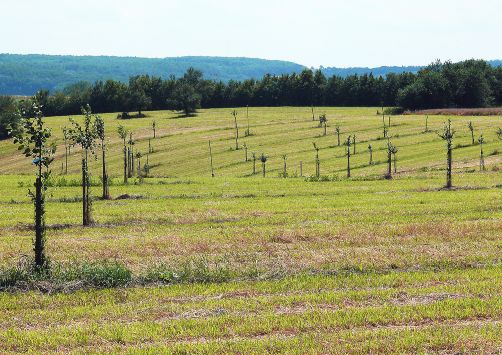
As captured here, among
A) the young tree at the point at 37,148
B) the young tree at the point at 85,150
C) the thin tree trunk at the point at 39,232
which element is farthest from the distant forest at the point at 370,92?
the thin tree trunk at the point at 39,232

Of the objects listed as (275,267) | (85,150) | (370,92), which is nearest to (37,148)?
(275,267)

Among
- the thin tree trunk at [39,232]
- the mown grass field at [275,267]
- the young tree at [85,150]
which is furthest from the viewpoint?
the young tree at [85,150]

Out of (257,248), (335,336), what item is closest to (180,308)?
(335,336)

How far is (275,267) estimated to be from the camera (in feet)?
76.6

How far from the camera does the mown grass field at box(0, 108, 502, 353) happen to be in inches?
613

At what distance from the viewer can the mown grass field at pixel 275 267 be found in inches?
613

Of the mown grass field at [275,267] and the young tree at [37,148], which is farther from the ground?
the young tree at [37,148]

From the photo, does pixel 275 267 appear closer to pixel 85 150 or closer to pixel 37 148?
pixel 37 148

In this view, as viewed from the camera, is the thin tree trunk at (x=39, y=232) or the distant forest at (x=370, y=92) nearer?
the thin tree trunk at (x=39, y=232)

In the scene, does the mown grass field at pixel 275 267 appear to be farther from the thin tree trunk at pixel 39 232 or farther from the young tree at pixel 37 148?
the young tree at pixel 37 148

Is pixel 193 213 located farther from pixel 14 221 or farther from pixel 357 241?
pixel 357 241

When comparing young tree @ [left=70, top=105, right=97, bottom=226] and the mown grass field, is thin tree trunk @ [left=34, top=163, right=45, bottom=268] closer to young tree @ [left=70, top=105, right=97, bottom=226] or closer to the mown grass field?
the mown grass field

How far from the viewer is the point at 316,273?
2242 centimetres

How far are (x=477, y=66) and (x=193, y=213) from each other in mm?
152337
